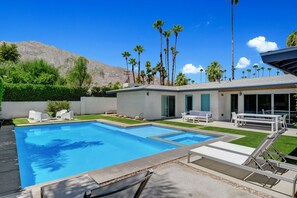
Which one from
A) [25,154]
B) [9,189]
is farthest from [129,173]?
[25,154]

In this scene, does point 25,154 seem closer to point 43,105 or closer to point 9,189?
point 9,189

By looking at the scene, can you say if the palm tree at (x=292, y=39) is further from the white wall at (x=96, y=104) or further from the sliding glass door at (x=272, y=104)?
the white wall at (x=96, y=104)

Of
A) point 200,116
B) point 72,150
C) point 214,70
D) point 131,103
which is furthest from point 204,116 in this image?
point 214,70

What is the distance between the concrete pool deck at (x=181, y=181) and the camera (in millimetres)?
3791

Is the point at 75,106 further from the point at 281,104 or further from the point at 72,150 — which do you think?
the point at 281,104

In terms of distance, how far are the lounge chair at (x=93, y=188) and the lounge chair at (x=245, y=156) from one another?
3.10 m

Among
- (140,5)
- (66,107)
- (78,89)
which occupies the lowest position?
(66,107)

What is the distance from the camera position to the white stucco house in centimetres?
1301

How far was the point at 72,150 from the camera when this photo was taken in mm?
8812

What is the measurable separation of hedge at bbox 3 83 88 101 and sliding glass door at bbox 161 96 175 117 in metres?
11.2

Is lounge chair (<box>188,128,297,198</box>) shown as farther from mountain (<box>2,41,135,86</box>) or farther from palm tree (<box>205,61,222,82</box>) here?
mountain (<box>2,41,135,86</box>)

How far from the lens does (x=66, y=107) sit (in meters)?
20.3

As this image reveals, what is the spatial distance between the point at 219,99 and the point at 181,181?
42.8 ft

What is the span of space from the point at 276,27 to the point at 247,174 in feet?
84.6
